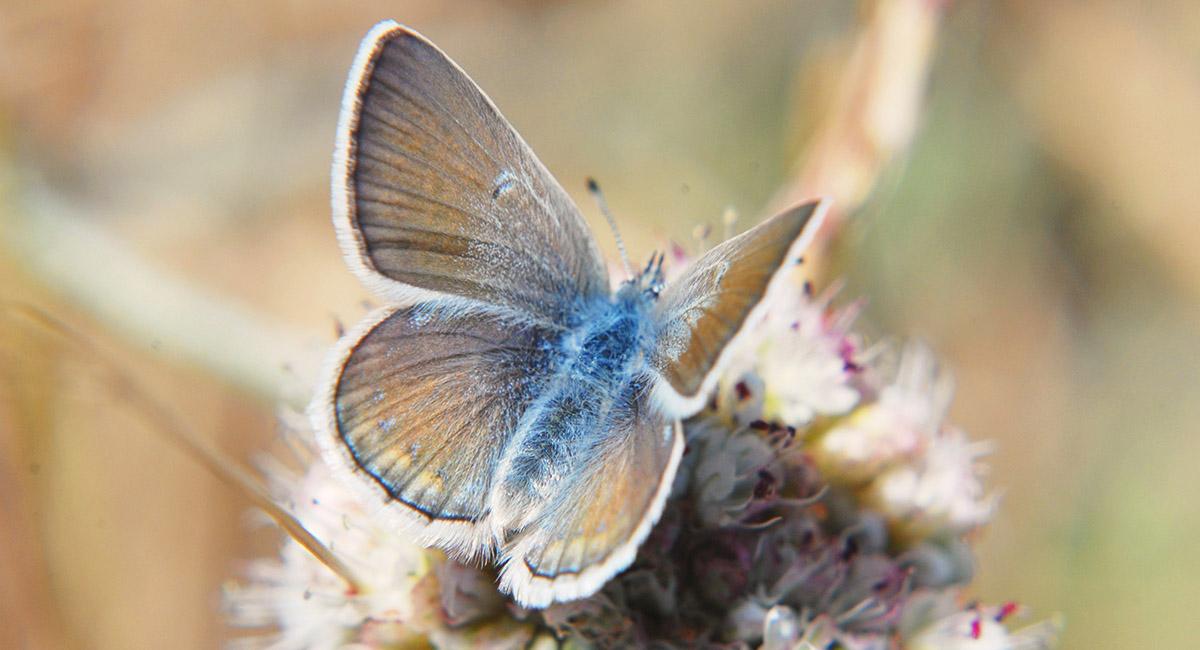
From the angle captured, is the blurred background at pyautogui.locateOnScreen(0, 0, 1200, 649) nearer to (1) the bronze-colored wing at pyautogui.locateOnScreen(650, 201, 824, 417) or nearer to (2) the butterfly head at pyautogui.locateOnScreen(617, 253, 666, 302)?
(2) the butterfly head at pyautogui.locateOnScreen(617, 253, 666, 302)

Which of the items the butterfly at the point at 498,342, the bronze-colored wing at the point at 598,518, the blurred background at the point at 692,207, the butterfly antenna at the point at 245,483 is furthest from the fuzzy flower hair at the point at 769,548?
the blurred background at the point at 692,207

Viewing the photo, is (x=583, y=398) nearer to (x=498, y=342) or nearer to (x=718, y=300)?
(x=498, y=342)

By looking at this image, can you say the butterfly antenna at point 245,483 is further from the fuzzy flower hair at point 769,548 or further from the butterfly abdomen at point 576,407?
the butterfly abdomen at point 576,407

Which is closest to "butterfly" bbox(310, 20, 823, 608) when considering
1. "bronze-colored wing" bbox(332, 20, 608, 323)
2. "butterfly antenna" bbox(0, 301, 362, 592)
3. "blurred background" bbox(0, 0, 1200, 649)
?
"bronze-colored wing" bbox(332, 20, 608, 323)

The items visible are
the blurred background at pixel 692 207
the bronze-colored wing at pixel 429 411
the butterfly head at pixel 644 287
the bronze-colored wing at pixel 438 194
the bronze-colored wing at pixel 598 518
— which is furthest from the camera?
the blurred background at pixel 692 207

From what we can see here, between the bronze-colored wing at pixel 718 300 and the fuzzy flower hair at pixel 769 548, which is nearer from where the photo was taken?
the bronze-colored wing at pixel 718 300

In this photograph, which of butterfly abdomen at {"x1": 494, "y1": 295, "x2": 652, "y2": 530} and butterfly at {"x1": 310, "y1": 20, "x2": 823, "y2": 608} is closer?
butterfly at {"x1": 310, "y1": 20, "x2": 823, "y2": 608}

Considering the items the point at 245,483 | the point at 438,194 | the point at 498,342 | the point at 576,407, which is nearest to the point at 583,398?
the point at 576,407
